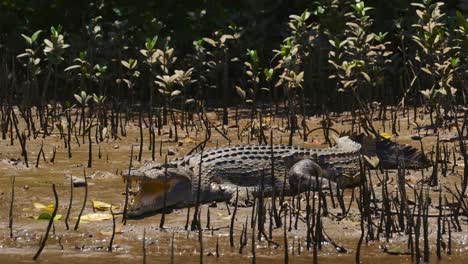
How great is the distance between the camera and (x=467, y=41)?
11.0 meters

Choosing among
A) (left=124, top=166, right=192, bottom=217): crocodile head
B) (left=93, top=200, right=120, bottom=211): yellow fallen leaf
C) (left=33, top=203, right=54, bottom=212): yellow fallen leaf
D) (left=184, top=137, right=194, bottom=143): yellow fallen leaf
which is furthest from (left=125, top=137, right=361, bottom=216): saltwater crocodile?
(left=184, top=137, right=194, bottom=143): yellow fallen leaf

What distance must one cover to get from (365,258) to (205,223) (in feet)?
4.15

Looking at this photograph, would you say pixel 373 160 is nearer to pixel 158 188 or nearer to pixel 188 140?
pixel 158 188

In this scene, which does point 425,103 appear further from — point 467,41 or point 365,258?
point 365,258

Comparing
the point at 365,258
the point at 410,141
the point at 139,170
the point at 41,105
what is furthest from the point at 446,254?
the point at 41,105

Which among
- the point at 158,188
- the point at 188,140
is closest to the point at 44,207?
Result: the point at 158,188

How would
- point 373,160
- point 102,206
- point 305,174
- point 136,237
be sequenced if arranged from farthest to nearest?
1. point 305,174
2. point 373,160
3. point 102,206
4. point 136,237

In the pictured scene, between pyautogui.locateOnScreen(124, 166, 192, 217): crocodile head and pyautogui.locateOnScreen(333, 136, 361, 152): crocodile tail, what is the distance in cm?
160

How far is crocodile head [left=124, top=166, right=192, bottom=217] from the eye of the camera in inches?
301

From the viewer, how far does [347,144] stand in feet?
31.1

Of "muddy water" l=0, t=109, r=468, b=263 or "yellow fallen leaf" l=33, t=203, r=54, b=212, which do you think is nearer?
"muddy water" l=0, t=109, r=468, b=263

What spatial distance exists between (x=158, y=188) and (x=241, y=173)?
1.06m

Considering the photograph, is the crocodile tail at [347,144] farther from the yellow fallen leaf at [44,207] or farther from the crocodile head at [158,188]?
the yellow fallen leaf at [44,207]

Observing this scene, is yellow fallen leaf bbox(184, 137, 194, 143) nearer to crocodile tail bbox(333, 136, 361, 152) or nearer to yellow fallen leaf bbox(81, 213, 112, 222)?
crocodile tail bbox(333, 136, 361, 152)
